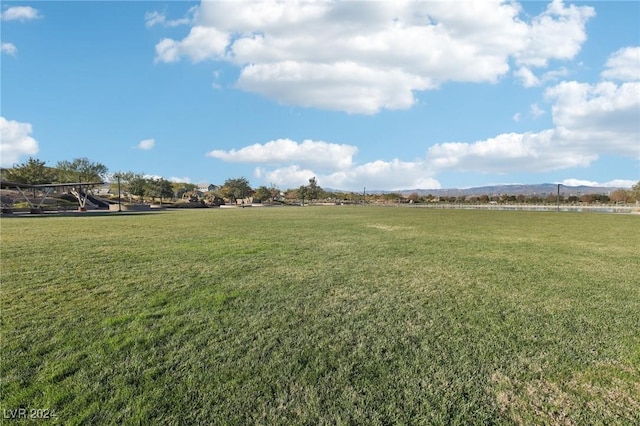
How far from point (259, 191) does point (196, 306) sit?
103 m

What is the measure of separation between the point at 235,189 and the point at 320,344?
10224 cm

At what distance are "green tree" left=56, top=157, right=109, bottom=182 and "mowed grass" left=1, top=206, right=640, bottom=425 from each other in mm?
73144

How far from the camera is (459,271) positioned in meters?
7.21

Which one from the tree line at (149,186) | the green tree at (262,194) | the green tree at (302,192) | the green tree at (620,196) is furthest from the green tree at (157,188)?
the green tree at (620,196)

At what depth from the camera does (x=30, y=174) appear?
56.1 meters

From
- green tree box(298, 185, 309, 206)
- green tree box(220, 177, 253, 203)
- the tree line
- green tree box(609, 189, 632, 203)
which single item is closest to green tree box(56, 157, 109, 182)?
the tree line

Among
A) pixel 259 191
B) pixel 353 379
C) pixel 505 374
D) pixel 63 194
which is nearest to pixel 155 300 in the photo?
pixel 353 379

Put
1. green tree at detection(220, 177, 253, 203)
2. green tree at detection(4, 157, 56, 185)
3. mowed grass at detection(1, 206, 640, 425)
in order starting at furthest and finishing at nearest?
green tree at detection(220, 177, 253, 203), green tree at detection(4, 157, 56, 185), mowed grass at detection(1, 206, 640, 425)

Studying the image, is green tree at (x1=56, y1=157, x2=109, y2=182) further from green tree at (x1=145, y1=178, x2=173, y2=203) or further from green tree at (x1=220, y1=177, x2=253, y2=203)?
green tree at (x1=220, y1=177, x2=253, y2=203)

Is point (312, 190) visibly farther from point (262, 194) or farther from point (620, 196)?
point (620, 196)

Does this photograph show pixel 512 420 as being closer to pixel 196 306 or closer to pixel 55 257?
pixel 196 306

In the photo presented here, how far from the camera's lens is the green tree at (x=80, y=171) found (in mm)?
67000

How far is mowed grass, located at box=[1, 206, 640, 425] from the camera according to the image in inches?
104

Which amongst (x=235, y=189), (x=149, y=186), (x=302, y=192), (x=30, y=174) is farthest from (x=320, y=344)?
(x=302, y=192)
